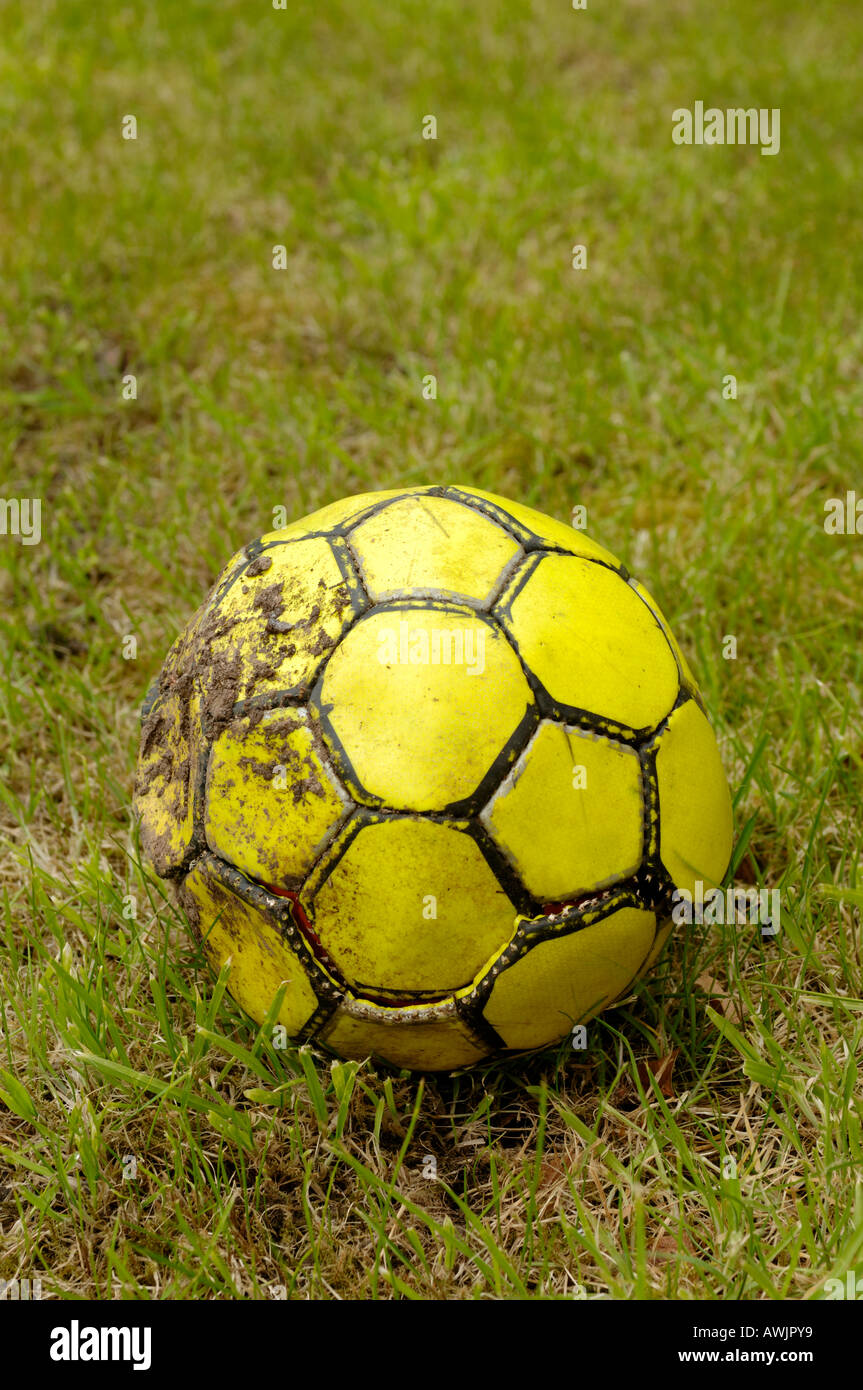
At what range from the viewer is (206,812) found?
1.84m

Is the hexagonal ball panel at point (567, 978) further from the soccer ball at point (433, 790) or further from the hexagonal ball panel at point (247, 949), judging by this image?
the hexagonal ball panel at point (247, 949)

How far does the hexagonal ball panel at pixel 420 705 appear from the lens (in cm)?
167

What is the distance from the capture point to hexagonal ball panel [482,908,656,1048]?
1712 mm

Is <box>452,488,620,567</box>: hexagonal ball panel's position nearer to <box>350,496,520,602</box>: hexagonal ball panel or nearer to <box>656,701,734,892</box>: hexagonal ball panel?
<box>350,496,520,602</box>: hexagonal ball panel

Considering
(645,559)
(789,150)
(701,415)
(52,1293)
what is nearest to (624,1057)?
(52,1293)

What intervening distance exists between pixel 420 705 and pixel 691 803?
544 millimetres

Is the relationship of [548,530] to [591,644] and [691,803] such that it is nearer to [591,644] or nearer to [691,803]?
[591,644]

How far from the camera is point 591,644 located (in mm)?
1825

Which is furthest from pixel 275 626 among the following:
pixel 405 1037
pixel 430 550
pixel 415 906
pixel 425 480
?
pixel 425 480

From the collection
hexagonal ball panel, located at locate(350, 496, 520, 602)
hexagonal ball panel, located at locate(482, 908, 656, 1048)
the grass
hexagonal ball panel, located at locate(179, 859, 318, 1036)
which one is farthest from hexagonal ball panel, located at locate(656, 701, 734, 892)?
hexagonal ball panel, located at locate(179, 859, 318, 1036)

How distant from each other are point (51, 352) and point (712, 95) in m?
3.50

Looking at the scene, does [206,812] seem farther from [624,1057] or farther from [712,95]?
[712,95]

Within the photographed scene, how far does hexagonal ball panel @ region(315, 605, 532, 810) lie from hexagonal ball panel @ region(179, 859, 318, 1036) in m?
0.32

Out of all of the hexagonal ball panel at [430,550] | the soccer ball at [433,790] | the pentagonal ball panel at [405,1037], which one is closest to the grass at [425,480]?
the pentagonal ball panel at [405,1037]
